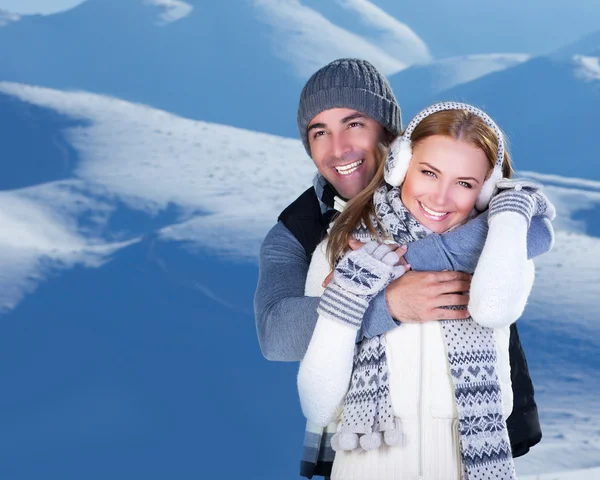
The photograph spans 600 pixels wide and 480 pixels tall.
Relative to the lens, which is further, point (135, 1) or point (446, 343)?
point (135, 1)

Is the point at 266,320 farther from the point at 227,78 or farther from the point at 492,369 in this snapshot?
the point at 227,78

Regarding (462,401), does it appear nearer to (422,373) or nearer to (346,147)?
(422,373)

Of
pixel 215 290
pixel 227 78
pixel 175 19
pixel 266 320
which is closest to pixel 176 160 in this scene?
pixel 215 290

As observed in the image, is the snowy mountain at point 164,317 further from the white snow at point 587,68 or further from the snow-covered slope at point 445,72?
the snow-covered slope at point 445,72

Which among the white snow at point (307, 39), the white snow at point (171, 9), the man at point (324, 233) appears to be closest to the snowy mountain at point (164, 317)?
the man at point (324, 233)

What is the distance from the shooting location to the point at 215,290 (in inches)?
231

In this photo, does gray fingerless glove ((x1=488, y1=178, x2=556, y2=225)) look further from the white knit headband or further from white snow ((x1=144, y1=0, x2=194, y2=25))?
white snow ((x1=144, y1=0, x2=194, y2=25))

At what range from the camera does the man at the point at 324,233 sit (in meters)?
1.63

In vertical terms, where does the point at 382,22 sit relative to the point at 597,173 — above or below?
above

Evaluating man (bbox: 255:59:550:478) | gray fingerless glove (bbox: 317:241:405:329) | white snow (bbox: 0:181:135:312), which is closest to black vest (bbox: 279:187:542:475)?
man (bbox: 255:59:550:478)

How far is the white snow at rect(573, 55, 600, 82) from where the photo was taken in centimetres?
955

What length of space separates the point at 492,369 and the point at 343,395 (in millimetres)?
298

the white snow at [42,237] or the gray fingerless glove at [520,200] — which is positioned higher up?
the white snow at [42,237]

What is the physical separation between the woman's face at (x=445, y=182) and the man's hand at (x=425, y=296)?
0.11 meters
